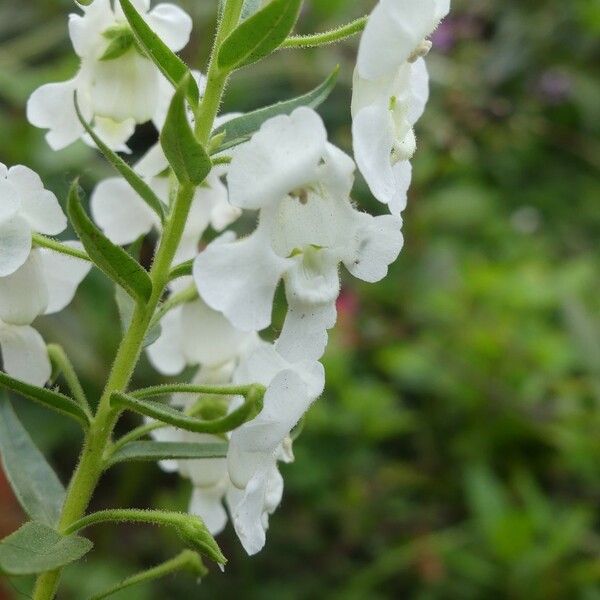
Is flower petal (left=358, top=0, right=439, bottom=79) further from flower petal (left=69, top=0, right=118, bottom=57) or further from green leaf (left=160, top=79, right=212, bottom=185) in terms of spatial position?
flower petal (left=69, top=0, right=118, bottom=57)

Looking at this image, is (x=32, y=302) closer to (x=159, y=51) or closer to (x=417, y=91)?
(x=159, y=51)

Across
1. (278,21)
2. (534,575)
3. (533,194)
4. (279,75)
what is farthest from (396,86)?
(533,194)

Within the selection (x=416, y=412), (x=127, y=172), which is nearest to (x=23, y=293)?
(x=127, y=172)

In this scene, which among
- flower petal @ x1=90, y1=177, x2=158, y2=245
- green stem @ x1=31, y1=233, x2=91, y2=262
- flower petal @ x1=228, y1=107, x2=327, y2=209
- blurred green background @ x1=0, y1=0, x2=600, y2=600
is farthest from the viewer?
blurred green background @ x1=0, y1=0, x2=600, y2=600

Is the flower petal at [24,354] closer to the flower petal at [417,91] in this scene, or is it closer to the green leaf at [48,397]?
the green leaf at [48,397]

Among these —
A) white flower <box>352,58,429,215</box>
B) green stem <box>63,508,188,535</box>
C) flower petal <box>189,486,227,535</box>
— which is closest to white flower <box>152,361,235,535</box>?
flower petal <box>189,486,227,535</box>

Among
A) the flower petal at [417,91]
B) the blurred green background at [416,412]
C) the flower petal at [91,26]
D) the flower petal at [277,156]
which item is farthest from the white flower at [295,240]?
Result: the blurred green background at [416,412]

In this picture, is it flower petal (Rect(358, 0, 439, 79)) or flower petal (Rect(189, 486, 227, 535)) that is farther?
flower petal (Rect(189, 486, 227, 535))
